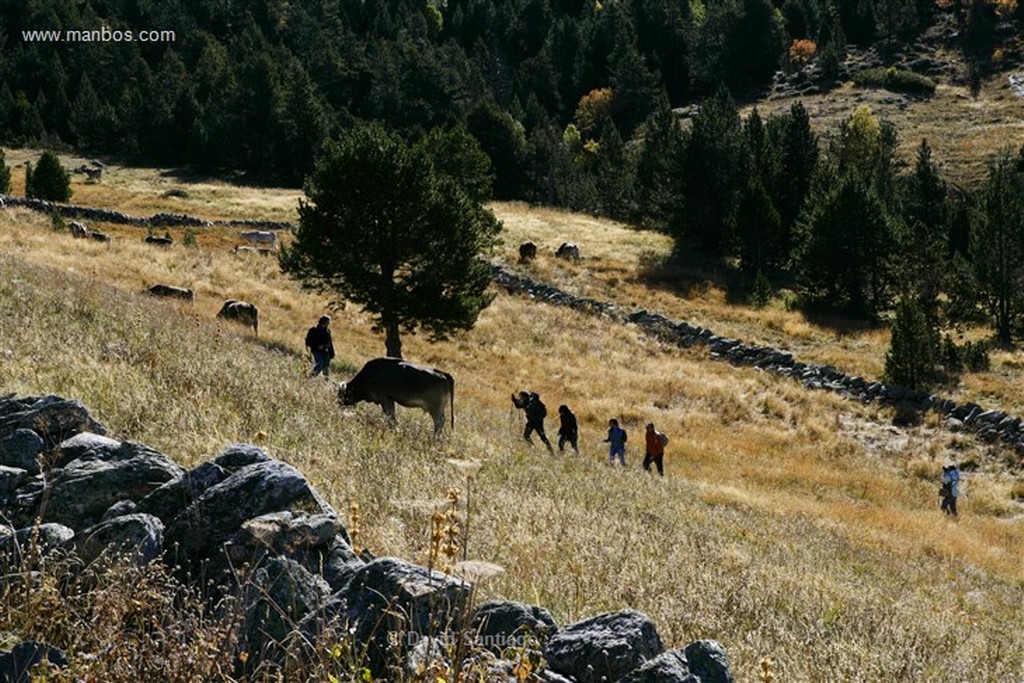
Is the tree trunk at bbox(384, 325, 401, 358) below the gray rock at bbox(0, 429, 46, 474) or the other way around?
below

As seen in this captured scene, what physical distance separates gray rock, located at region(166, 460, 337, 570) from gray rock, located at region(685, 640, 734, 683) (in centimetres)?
212

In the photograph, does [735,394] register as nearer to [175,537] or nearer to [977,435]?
[977,435]

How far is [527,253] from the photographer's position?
184 feet

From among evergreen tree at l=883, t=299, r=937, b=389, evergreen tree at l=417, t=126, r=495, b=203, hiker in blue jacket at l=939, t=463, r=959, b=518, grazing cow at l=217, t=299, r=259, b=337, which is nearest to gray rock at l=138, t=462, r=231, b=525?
hiker in blue jacket at l=939, t=463, r=959, b=518

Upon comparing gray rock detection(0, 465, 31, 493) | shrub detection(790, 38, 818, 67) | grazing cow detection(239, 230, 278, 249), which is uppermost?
shrub detection(790, 38, 818, 67)

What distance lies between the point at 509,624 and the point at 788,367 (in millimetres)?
38634

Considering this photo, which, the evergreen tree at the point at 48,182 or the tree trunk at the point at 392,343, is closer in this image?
the tree trunk at the point at 392,343

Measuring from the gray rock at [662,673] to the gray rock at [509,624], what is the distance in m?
0.51

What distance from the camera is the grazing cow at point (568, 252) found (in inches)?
2282

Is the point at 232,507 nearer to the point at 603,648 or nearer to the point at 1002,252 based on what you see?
the point at 603,648

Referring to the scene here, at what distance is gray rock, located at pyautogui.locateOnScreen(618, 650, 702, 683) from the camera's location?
3654 mm

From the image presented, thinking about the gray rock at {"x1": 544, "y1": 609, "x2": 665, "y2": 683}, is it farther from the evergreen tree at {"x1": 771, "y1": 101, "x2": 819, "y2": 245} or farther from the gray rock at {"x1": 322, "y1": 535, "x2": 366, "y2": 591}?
the evergreen tree at {"x1": 771, "y1": 101, "x2": 819, "y2": 245}

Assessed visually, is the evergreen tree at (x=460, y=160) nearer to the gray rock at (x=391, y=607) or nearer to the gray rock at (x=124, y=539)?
the gray rock at (x=124, y=539)

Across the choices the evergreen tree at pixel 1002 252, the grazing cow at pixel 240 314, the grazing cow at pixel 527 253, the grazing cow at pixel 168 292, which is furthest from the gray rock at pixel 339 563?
the evergreen tree at pixel 1002 252
